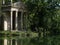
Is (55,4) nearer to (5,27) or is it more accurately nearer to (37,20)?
(37,20)

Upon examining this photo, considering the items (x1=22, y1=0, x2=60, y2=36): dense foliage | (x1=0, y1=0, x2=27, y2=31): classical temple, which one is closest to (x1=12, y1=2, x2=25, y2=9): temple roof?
(x1=0, y1=0, x2=27, y2=31): classical temple

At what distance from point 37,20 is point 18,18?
10.1 metres

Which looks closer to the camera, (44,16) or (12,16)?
(44,16)

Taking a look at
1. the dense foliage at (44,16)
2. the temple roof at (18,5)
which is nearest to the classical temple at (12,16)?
the temple roof at (18,5)

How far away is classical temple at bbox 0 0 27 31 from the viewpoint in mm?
50963

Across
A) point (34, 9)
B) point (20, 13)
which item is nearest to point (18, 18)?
point (20, 13)

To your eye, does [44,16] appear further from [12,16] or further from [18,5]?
[12,16]

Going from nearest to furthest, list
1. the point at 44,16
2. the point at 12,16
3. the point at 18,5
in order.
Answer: the point at 44,16 < the point at 18,5 < the point at 12,16

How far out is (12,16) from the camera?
53.8m

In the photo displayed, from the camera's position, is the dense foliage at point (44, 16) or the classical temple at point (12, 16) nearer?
the dense foliage at point (44, 16)

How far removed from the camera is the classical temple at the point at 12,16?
51.0 meters

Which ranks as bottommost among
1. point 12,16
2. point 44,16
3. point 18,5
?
point 12,16

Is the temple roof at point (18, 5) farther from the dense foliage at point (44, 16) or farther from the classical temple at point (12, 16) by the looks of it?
the dense foliage at point (44, 16)

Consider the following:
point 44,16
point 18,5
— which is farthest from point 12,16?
point 44,16
